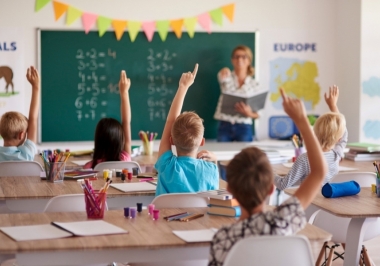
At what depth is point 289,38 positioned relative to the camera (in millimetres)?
7574

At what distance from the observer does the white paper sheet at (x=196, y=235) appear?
2.30m

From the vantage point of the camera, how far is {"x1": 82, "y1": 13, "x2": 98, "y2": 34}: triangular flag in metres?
7.00

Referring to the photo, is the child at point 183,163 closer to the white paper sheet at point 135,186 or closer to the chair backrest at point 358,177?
the white paper sheet at point 135,186

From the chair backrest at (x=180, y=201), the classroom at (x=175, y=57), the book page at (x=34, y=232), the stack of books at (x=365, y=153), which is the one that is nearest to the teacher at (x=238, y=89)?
the classroom at (x=175, y=57)

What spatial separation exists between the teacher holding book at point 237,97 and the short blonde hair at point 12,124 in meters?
3.05

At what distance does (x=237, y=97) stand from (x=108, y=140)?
3.06 meters

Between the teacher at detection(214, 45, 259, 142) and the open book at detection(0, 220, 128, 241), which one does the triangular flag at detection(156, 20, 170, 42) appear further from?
the open book at detection(0, 220, 128, 241)

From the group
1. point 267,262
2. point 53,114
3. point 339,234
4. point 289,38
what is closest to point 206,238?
point 267,262

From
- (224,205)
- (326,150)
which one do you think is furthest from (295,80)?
(224,205)

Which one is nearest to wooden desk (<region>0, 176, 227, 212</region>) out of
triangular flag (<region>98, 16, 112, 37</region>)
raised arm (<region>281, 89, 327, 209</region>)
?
raised arm (<region>281, 89, 327, 209</region>)

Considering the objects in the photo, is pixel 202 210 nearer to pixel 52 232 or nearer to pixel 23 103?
pixel 52 232

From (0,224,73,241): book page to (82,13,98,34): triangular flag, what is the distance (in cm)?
479

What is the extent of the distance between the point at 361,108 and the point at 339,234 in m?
3.87

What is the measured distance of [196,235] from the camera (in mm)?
2367
